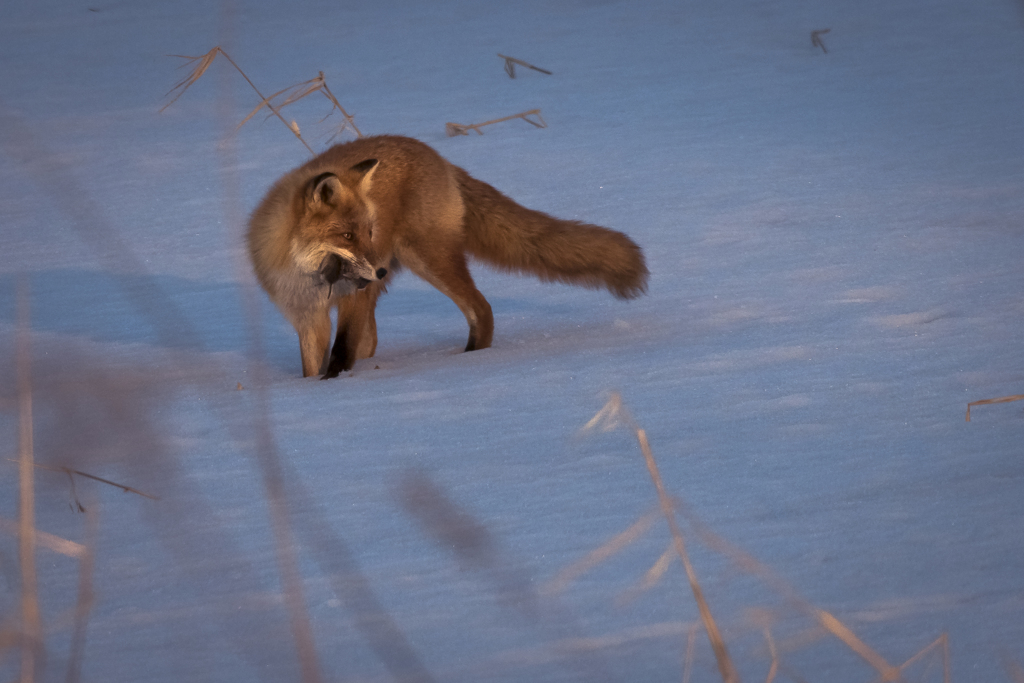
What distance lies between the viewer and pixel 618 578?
216 centimetres

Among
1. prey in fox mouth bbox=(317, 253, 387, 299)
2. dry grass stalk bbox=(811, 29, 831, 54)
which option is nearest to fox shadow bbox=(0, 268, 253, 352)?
prey in fox mouth bbox=(317, 253, 387, 299)

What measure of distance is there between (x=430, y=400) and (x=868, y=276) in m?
2.17

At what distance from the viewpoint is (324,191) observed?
4.00 m

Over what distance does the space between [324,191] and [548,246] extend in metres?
1.04

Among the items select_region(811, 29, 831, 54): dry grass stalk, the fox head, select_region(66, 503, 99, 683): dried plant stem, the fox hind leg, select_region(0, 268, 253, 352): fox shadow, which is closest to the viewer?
select_region(66, 503, 99, 683): dried plant stem

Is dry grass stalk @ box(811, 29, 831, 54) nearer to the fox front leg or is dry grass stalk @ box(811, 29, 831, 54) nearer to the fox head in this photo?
the fox head

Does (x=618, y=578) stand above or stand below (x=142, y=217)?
above

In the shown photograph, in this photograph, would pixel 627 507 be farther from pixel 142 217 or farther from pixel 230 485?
pixel 142 217

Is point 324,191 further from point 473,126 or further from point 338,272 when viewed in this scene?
point 473,126

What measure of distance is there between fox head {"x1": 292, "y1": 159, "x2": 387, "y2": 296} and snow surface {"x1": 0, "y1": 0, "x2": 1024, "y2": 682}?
421 millimetres

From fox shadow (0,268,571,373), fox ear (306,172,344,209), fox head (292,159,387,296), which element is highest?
fox ear (306,172,344,209)

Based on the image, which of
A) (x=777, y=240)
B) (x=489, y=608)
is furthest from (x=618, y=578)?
(x=777, y=240)

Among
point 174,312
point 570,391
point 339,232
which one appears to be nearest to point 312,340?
point 339,232

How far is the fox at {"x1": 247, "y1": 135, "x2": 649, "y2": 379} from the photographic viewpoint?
4.11m
